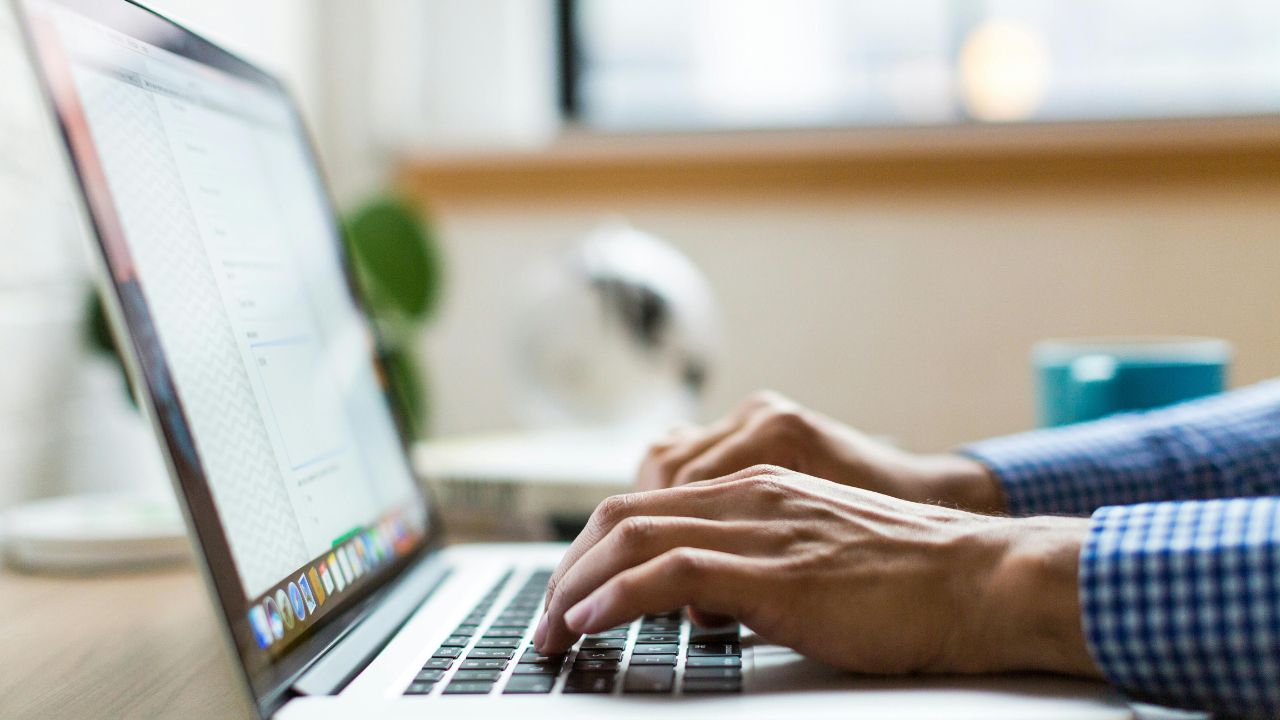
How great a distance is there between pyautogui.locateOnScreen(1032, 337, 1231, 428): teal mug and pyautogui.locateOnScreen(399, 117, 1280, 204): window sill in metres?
0.62

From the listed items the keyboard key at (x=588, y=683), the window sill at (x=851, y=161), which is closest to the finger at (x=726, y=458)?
the keyboard key at (x=588, y=683)

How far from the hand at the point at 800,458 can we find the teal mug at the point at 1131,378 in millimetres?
220

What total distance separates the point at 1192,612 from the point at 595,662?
23 cm

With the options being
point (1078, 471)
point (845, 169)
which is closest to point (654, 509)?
point (1078, 471)

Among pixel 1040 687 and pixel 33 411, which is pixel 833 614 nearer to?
pixel 1040 687

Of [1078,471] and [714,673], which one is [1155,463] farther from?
[714,673]

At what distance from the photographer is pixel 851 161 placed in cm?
152

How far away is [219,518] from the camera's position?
0.40 m

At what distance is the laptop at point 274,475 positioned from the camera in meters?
0.39

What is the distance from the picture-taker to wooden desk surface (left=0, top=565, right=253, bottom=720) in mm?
464

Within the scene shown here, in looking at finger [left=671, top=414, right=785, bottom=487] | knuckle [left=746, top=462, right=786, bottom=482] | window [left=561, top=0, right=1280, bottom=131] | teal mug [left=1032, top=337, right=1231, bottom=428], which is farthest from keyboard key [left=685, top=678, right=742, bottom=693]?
window [left=561, top=0, right=1280, bottom=131]

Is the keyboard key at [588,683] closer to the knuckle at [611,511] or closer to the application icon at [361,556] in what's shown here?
the knuckle at [611,511]

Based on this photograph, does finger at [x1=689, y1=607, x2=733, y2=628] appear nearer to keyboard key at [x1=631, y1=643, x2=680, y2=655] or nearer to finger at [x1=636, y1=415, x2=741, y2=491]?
keyboard key at [x1=631, y1=643, x2=680, y2=655]

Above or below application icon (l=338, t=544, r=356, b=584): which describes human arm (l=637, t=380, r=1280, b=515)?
below
